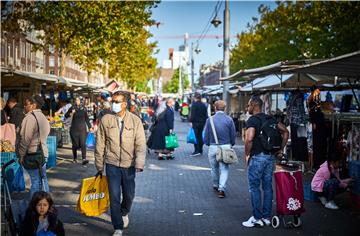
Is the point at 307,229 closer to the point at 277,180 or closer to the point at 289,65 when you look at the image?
the point at 277,180

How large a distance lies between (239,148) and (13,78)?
27.0 ft

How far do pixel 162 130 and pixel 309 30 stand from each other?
57.8 feet

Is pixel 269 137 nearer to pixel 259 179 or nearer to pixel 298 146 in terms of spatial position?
pixel 259 179

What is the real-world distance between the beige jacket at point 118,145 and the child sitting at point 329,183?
3252 millimetres

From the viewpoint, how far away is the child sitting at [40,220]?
501 cm

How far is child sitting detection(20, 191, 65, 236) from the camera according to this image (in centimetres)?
501

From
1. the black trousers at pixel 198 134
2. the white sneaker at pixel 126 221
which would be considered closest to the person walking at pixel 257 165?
the white sneaker at pixel 126 221

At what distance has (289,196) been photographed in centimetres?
668

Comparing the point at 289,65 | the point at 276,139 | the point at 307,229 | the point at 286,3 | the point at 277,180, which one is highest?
the point at 286,3

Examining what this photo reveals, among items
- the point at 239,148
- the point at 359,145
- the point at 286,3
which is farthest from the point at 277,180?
the point at 286,3

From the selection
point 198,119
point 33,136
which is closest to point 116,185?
point 33,136

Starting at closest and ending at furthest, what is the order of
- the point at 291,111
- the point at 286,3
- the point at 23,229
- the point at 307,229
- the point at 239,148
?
the point at 23,229
the point at 307,229
the point at 291,111
the point at 239,148
the point at 286,3

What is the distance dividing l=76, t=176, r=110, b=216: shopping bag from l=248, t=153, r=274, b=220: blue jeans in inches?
77.2

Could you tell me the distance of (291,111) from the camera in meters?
11.1
